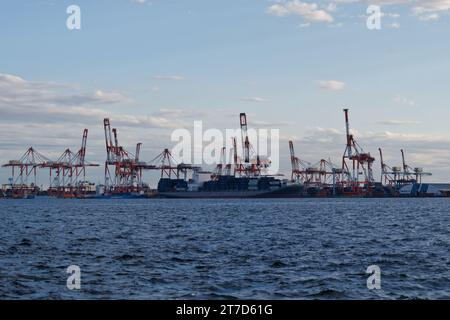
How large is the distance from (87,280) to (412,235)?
31.7 m

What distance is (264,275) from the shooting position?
2806 centimetres

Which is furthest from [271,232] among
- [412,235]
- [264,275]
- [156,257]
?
[264,275]

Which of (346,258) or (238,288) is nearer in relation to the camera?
(238,288)
